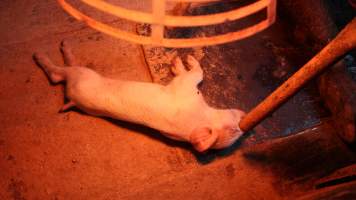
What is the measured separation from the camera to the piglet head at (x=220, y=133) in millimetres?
2342

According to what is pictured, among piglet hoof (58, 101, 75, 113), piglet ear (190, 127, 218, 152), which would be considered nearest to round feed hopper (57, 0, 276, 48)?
piglet ear (190, 127, 218, 152)

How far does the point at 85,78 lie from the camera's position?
9.02 ft

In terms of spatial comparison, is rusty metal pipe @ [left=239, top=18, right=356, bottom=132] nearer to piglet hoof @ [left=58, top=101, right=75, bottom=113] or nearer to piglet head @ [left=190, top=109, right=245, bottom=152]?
piglet head @ [left=190, top=109, right=245, bottom=152]

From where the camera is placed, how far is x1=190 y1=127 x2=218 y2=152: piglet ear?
7.64 feet

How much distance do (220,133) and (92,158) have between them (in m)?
1.09

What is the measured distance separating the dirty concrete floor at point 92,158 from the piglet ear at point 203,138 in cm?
50

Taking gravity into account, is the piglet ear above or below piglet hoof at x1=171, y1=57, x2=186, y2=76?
above

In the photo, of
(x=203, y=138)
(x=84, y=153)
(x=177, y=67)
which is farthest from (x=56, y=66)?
(x=203, y=138)

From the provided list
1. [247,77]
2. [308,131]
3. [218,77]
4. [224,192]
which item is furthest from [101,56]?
[308,131]

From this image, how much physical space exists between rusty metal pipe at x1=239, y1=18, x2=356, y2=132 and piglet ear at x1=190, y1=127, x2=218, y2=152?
324 millimetres

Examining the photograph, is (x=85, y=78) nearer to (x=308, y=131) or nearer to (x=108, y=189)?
(x=108, y=189)

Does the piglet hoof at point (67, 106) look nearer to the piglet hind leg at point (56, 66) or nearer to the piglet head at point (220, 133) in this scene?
the piglet hind leg at point (56, 66)

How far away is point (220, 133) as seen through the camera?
2508 millimetres

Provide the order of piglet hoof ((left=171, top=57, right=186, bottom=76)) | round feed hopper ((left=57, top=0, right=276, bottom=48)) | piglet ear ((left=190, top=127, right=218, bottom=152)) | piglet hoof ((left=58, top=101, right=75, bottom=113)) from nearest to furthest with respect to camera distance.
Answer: round feed hopper ((left=57, top=0, right=276, bottom=48)), piglet ear ((left=190, top=127, right=218, bottom=152)), piglet hoof ((left=58, top=101, right=75, bottom=113)), piglet hoof ((left=171, top=57, right=186, bottom=76))
